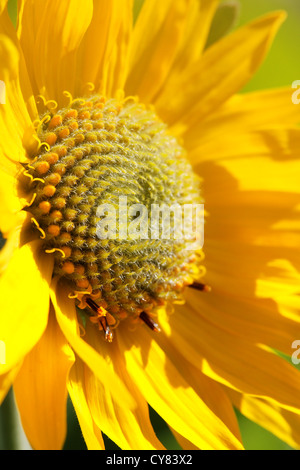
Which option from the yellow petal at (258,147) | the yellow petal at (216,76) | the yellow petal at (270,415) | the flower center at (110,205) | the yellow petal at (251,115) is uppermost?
the yellow petal at (216,76)

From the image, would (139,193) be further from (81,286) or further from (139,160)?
(81,286)

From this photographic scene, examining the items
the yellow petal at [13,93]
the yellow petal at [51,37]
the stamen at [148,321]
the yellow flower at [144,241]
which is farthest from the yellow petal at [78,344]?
the yellow petal at [51,37]

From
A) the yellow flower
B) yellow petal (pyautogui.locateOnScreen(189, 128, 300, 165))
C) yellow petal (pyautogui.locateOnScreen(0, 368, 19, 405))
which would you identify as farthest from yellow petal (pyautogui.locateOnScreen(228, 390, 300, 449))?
yellow petal (pyautogui.locateOnScreen(0, 368, 19, 405))

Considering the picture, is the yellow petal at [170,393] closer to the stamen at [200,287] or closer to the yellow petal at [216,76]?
the stamen at [200,287]

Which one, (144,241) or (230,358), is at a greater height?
(144,241)

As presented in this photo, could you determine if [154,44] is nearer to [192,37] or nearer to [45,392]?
[192,37]

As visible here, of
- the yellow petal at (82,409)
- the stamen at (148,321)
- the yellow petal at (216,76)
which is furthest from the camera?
the yellow petal at (216,76)

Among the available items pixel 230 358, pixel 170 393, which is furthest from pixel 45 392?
pixel 230 358
